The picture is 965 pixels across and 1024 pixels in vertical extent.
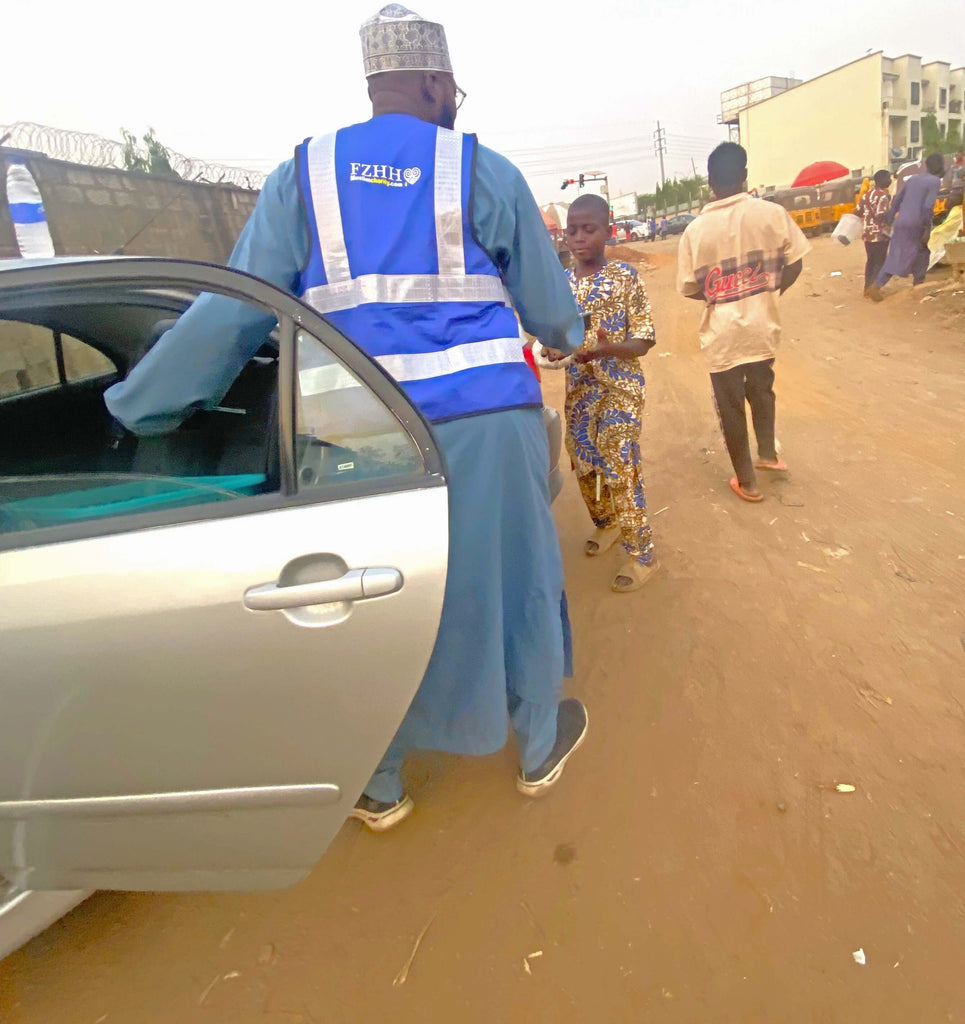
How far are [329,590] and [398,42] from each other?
134 centimetres

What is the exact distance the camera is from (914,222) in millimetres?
8664

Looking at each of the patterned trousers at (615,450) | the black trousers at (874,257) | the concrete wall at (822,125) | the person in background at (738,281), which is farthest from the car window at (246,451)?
the concrete wall at (822,125)

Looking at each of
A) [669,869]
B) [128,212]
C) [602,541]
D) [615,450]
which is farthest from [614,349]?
[128,212]

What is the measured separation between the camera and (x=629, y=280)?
3.08m

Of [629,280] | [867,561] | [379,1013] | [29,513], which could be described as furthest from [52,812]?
[867,561]

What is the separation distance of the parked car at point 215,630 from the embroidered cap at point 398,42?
73 centimetres

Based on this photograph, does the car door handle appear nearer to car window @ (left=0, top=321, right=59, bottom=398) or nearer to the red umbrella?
car window @ (left=0, top=321, right=59, bottom=398)

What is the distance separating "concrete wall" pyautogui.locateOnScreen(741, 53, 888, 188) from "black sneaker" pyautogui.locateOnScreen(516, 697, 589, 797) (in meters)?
Result: 56.6

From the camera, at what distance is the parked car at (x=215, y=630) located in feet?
4.25

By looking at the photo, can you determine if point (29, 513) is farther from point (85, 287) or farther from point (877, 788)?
point (877, 788)

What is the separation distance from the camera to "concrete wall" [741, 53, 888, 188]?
160 feet

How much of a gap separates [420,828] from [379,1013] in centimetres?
54

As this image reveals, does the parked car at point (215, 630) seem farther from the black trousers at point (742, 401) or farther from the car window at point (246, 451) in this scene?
the black trousers at point (742, 401)

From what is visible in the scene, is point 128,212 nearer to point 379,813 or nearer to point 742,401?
point 742,401
